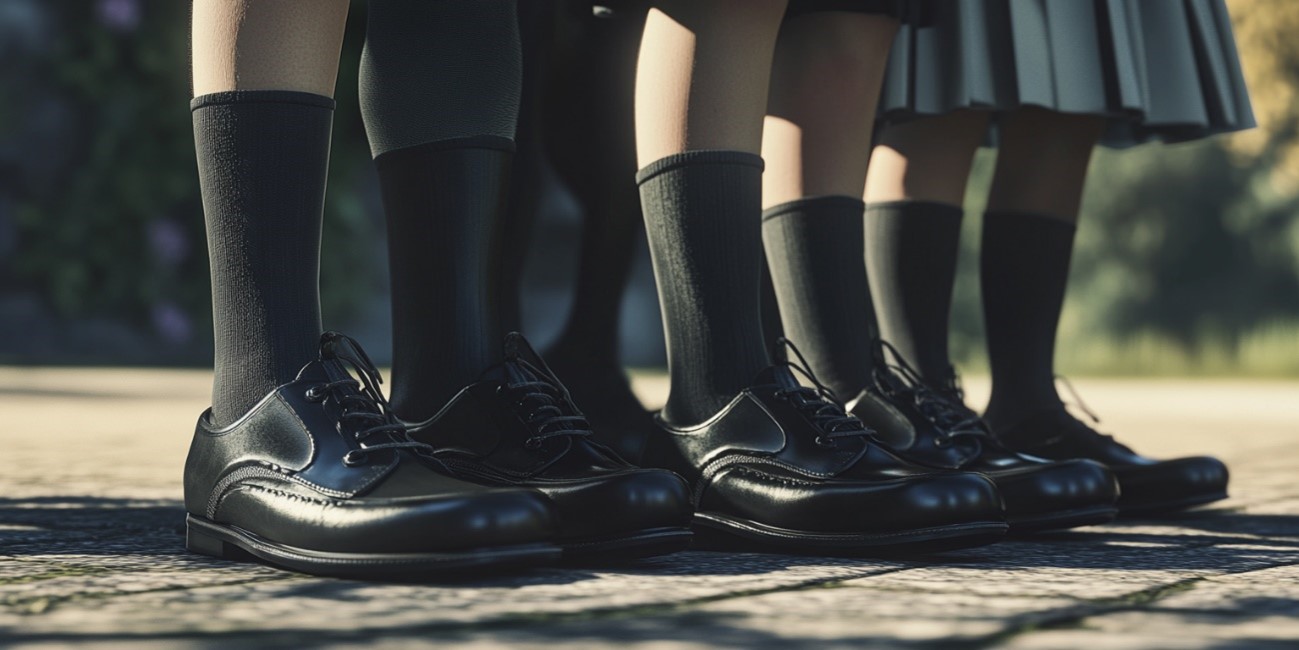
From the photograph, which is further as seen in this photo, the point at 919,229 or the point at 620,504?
the point at 919,229

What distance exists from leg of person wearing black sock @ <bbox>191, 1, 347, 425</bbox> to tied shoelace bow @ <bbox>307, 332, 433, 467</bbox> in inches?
1.0

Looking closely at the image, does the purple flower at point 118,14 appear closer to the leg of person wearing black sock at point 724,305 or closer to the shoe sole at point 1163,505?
the leg of person wearing black sock at point 724,305

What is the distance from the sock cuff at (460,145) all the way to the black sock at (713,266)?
17 cm

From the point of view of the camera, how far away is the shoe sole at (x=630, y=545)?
1.26 meters

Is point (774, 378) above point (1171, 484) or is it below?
above

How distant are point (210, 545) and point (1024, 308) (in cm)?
124

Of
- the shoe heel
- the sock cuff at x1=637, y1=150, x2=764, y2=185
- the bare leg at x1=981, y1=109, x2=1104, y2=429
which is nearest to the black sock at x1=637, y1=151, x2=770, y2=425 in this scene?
the sock cuff at x1=637, y1=150, x2=764, y2=185

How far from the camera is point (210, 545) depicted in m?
1.34

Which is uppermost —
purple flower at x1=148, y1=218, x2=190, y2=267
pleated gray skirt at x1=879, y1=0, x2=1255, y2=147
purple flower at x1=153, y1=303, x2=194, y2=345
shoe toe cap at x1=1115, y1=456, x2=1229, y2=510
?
purple flower at x1=148, y1=218, x2=190, y2=267

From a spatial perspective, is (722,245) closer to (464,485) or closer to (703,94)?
(703,94)

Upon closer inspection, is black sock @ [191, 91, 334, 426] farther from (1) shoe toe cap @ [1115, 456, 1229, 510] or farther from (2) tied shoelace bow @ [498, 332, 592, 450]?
(1) shoe toe cap @ [1115, 456, 1229, 510]

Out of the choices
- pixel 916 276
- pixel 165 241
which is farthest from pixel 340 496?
pixel 165 241

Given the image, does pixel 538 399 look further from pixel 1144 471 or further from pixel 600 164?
pixel 1144 471

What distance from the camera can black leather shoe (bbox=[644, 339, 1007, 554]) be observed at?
53.0 inches
